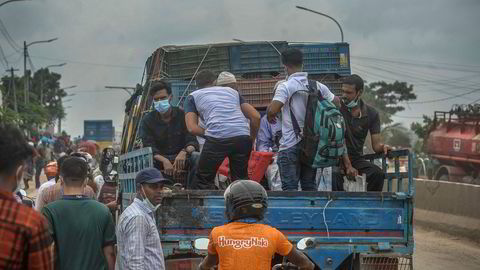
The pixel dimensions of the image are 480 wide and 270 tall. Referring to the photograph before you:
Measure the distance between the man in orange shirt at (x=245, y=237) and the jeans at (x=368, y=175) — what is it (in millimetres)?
3685

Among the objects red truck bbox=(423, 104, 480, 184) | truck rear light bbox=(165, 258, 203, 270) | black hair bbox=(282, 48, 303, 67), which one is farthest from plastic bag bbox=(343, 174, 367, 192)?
red truck bbox=(423, 104, 480, 184)

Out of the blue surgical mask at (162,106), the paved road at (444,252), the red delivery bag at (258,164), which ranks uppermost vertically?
the blue surgical mask at (162,106)

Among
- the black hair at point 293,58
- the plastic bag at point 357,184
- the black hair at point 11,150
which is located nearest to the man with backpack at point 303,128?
the black hair at point 293,58

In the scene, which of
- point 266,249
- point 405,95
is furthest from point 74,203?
point 405,95

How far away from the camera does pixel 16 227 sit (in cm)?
295

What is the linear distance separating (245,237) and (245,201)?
189mm

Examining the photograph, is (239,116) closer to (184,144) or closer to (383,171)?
(184,144)

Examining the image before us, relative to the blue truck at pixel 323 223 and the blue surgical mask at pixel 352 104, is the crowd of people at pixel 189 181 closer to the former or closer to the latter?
the blue surgical mask at pixel 352 104

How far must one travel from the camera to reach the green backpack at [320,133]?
711 cm

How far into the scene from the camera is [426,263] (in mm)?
11633

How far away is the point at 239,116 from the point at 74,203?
2365mm

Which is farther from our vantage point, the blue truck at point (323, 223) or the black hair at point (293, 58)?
the black hair at point (293, 58)

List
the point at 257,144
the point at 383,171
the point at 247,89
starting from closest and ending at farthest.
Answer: the point at 383,171 < the point at 257,144 < the point at 247,89

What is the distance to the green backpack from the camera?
7105 millimetres
